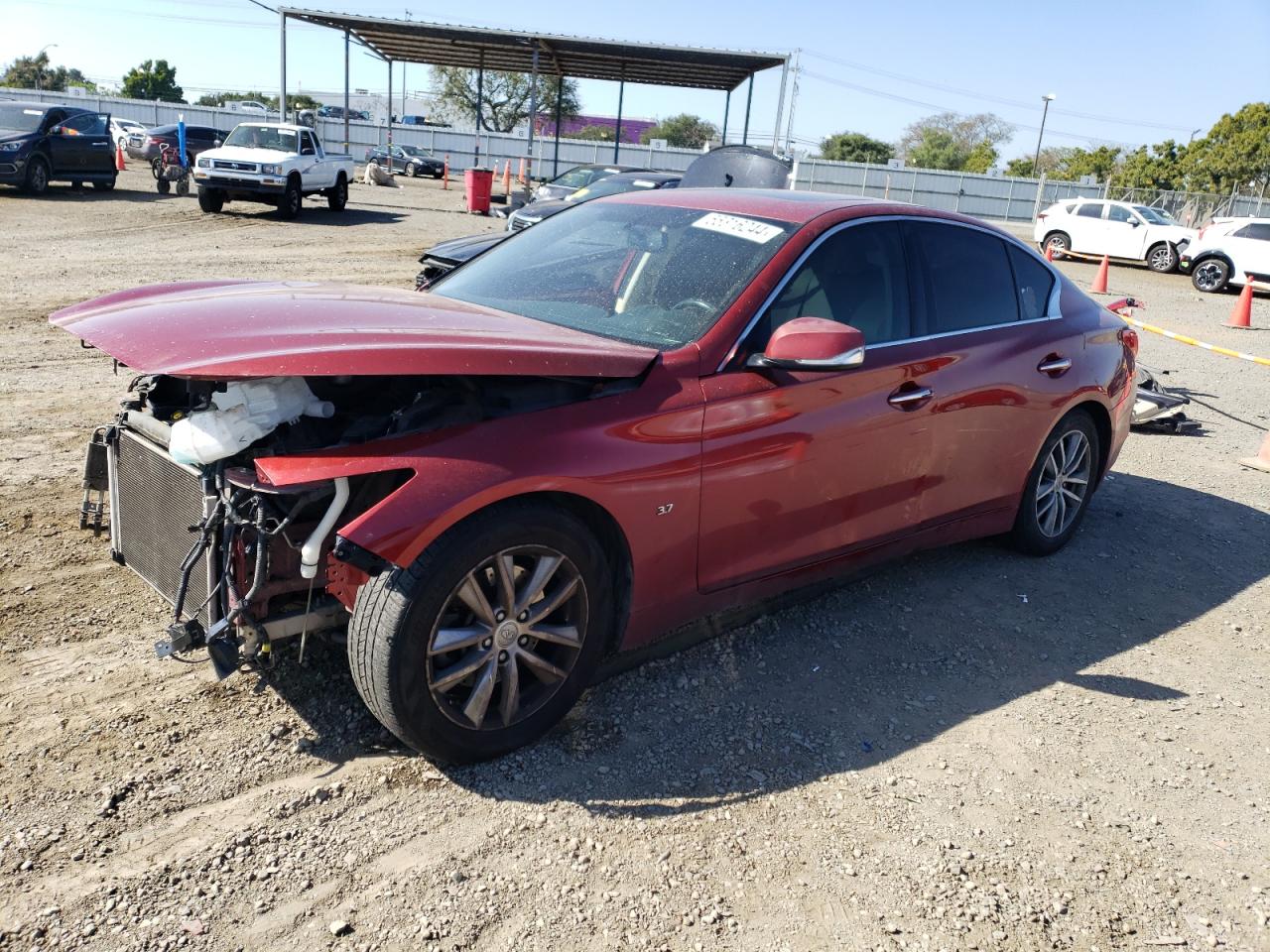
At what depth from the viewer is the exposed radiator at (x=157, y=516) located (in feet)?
10.0

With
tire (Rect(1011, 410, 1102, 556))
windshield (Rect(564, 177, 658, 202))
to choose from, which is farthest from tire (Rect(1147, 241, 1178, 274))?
tire (Rect(1011, 410, 1102, 556))

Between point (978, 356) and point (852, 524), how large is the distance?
3.44 feet

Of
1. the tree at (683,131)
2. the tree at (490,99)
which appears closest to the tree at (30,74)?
the tree at (490,99)

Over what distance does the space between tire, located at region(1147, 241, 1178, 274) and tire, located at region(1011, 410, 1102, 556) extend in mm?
23087

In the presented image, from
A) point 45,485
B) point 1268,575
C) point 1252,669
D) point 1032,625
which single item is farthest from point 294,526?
point 1268,575

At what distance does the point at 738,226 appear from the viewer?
13.1 feet

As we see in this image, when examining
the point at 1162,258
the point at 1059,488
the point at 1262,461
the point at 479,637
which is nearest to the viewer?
the point at 479,637

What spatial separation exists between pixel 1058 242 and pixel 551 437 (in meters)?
26.8

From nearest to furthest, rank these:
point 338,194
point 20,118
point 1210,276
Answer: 1. point 20,118
2. point 1210,276
3. point 338,194

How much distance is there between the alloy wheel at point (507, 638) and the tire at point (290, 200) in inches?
735

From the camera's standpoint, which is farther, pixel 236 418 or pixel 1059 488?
pixel 1059 488

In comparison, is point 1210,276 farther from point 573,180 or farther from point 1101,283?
point 573,180

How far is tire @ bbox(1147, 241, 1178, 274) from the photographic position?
25114 millimetres

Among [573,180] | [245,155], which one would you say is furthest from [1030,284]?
[245,155]
